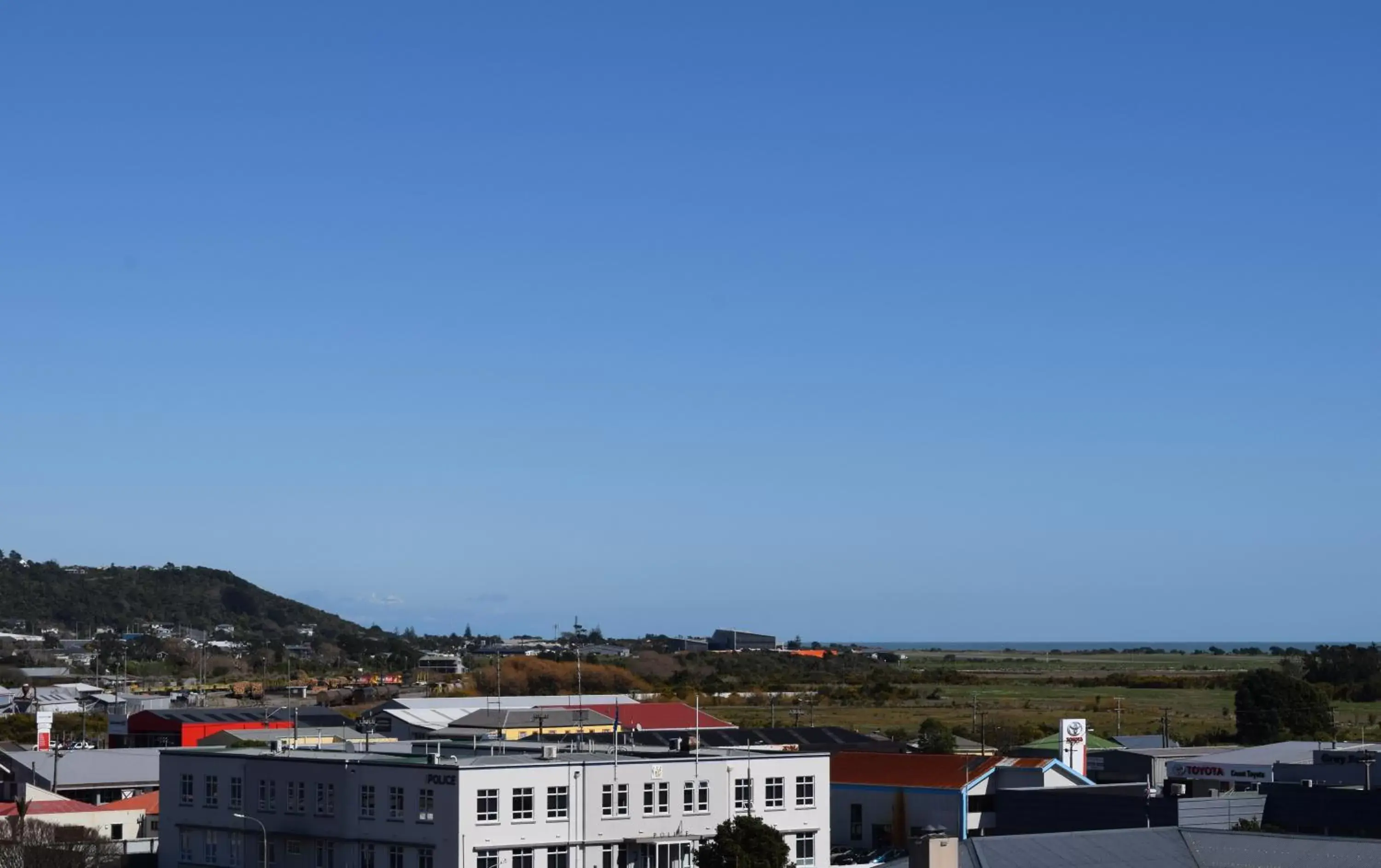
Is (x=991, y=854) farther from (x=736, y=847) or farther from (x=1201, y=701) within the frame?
(x=1201, y=701)

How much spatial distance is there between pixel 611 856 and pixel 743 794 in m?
6.03

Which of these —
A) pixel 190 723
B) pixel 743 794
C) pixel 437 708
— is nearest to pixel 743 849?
pixel 743 794

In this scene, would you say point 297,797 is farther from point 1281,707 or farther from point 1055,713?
point 1055,713

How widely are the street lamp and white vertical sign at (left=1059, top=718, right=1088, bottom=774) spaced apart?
3854 cm

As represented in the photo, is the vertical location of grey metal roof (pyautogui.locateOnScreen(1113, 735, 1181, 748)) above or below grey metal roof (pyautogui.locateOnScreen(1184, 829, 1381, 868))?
below

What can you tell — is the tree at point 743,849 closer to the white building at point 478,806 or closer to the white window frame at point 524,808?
the white building at point 478,806

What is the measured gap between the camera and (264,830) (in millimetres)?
69000

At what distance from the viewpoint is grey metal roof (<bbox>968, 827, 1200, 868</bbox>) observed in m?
48.1

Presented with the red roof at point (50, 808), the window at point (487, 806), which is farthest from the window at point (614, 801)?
the red roof at point (50, 808)

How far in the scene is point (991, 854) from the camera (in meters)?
47.8

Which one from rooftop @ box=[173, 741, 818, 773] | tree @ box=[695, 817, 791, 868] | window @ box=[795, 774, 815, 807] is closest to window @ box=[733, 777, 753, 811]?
rooftop @ box=[173, 741, 818, 773]

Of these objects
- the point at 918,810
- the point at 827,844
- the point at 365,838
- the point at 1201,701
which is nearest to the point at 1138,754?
the point at 918,810

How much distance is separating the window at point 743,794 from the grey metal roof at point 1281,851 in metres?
21.6

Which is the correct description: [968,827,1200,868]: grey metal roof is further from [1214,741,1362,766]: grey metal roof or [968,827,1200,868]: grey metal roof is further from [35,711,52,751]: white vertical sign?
[35,711,52,751]: white vertical sign
